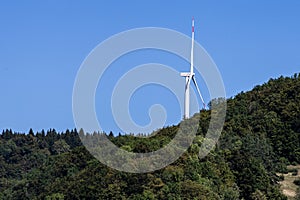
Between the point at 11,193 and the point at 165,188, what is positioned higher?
the point at 11,193

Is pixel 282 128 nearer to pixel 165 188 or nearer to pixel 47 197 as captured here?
pixel 47 197

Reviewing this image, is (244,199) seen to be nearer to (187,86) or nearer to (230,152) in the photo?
(230,152)

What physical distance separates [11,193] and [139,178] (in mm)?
64387

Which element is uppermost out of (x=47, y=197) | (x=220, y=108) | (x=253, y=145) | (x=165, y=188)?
(x=220, y=108)

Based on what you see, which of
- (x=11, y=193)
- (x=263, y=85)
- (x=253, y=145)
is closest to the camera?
(x=253, y=145)

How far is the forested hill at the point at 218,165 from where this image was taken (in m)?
96.7

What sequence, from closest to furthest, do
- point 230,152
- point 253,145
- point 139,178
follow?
point 139,178 < point 230,152 < point 253,145

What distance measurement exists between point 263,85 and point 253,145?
1764 inches

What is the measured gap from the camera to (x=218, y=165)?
11044 centimetres

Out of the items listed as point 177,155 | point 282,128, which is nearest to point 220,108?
point 282,128

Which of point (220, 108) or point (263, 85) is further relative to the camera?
point (263, 85)

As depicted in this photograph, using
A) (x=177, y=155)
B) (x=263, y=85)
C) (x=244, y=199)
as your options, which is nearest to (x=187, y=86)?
(x=177, y=155)

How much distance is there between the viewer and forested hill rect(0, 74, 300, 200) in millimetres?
96688

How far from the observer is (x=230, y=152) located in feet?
403
